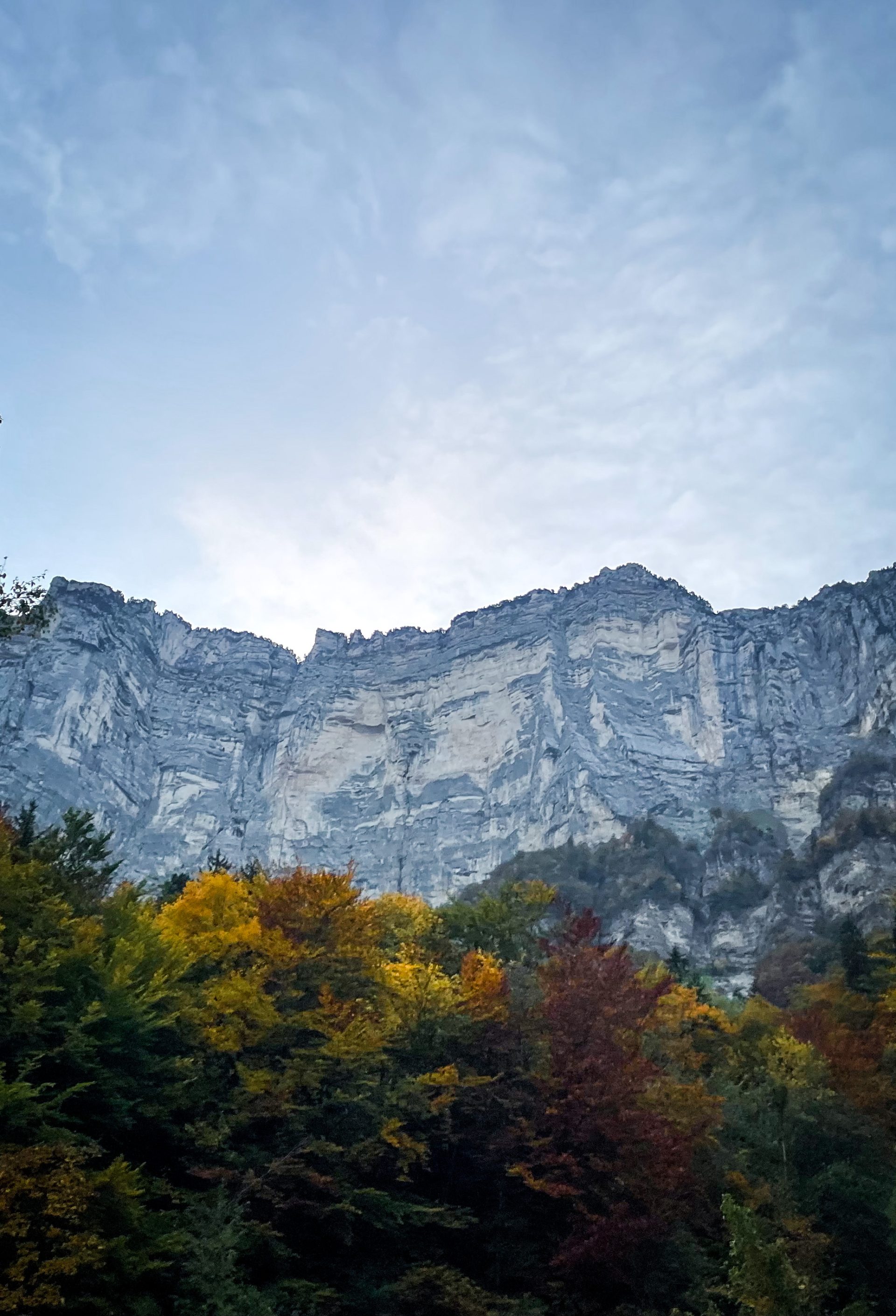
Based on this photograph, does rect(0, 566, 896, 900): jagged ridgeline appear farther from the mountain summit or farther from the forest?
the forest

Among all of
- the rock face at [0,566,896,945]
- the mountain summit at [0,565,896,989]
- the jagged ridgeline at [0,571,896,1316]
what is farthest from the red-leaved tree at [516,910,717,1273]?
the rock face at [0,566,896,945]

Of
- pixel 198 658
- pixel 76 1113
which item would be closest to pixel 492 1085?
pixel 76 1113

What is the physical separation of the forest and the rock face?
96.2 metres

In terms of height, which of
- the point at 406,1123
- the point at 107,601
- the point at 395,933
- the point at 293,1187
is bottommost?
the point at 293,1187

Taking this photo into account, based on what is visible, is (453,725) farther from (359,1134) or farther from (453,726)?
(359,1134)

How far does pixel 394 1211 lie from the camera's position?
18750 millimetres

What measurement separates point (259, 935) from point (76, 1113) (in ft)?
17.7

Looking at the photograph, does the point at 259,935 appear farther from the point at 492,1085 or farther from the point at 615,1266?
the point at 615,1266

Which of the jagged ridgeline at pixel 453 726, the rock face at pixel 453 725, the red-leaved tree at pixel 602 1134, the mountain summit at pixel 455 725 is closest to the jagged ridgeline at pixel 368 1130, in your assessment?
the red-leaved tree at pixel 602 1134

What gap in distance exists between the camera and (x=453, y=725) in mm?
151250

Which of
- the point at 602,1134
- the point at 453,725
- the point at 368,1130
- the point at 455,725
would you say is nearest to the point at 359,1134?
the point at 368,1130

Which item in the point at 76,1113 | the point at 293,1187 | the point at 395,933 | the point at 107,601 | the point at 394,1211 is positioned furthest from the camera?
the point at 107,601

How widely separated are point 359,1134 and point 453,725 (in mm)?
132250

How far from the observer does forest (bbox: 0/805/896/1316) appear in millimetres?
14250
